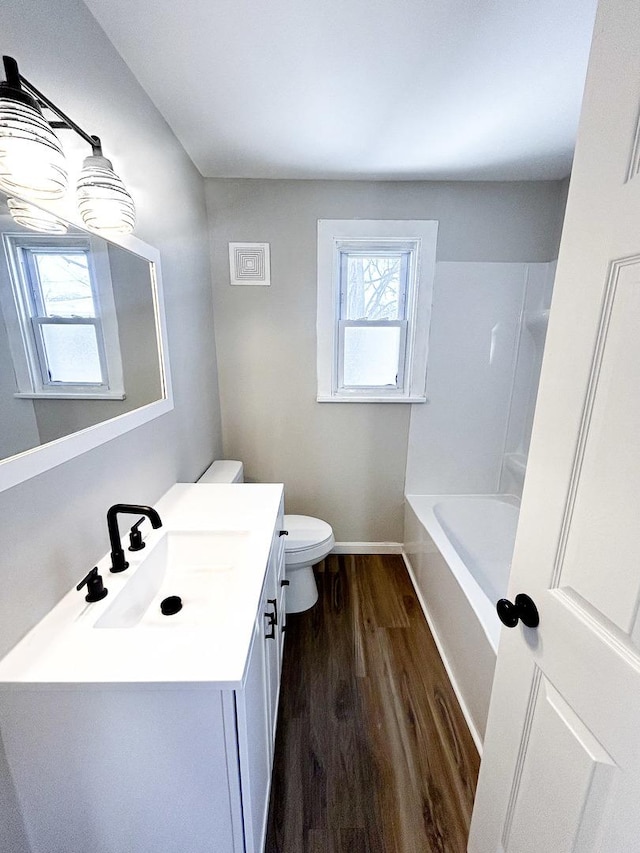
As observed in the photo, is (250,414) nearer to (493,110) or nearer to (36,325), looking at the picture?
(36,325)

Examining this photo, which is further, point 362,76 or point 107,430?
point 362,76

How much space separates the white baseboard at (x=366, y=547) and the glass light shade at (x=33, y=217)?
2276 millimetres

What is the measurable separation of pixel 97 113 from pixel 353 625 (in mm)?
2341

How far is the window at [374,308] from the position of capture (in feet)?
6.66

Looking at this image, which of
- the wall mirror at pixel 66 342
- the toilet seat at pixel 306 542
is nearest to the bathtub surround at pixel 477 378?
the toilet seat at pixel 306 542

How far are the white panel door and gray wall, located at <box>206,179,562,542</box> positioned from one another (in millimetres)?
1593

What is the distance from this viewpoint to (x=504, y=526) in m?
2.24

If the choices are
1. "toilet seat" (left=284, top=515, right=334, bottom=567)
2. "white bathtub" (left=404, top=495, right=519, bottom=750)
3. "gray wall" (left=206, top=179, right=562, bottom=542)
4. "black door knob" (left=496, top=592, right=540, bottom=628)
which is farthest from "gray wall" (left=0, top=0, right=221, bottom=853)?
"white bathtub" (left=404, top=495, right=519, bottom=750)

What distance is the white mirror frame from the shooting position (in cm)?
70

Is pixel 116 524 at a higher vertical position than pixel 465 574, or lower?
higher

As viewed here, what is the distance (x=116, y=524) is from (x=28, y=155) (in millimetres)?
823

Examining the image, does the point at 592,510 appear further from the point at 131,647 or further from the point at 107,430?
the point at 107,430

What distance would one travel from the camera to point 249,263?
6.70 feet

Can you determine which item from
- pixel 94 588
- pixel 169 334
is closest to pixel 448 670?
pixel 94 588
